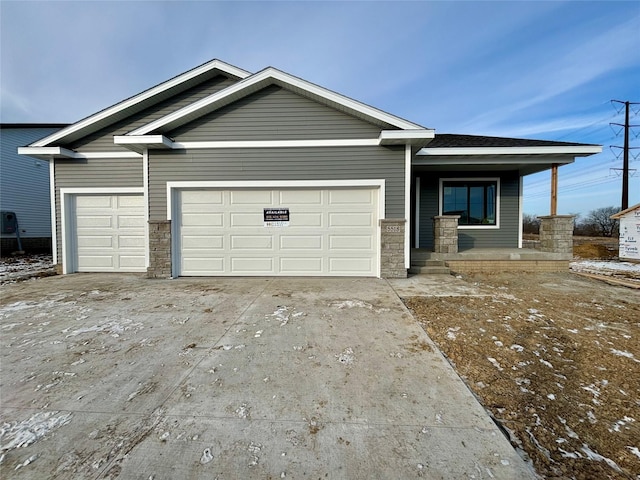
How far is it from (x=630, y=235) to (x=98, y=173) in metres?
18.1

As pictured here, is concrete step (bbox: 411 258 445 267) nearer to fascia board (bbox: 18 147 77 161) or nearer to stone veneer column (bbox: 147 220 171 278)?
stone veneer column (bbox: 147 220 171 278)

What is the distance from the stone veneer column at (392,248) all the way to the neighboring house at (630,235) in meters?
10.4

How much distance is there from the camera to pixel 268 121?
6746 mm

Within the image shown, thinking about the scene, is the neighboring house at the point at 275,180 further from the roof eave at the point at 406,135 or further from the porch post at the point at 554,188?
the porch post at the point at 554,188

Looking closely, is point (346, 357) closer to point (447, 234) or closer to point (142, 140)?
point (447, 234)

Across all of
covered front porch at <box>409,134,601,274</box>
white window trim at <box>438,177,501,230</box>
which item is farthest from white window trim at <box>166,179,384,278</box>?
white window trim at <box>438,177,501,230</box>

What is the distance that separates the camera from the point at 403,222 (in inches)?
258

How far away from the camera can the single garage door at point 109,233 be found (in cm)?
774

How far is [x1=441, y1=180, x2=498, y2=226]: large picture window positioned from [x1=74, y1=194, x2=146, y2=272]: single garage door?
916 cm

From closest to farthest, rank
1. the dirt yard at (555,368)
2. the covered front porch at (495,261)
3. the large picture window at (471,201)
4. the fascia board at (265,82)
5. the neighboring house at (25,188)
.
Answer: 1. the dirt yard at (555,368)
2. the fascia board at (265,82)
3. the covered front porch at (495,261)
4. the large picture window at (471,201)
5. the neighboring house at (25,188)

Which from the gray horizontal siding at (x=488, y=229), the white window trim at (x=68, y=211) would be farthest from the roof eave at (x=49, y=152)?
the gray horizontal siding at (x=488, y=229)

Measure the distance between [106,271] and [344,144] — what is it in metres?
7.13

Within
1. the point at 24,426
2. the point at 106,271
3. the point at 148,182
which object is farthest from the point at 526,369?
the point at 106,271

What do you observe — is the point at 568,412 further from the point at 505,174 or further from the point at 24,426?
the point at 505,174
